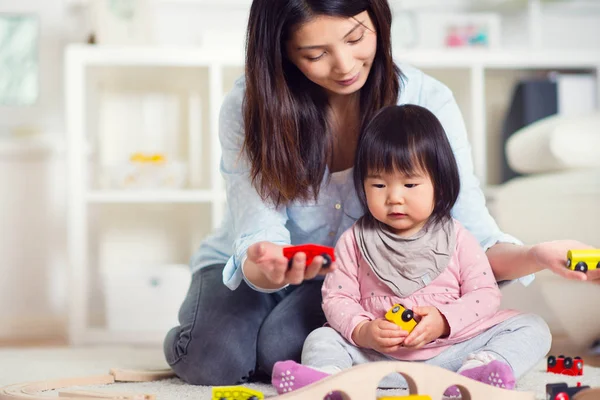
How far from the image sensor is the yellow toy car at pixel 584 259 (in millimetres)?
944

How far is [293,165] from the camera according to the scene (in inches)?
49.2

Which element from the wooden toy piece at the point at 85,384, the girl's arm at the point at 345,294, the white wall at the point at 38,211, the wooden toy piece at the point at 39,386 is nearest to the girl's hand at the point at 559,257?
the girl's arm at the point at 345,294

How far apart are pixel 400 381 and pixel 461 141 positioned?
1.30 feet

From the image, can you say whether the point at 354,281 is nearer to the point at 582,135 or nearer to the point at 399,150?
the point at 399,150

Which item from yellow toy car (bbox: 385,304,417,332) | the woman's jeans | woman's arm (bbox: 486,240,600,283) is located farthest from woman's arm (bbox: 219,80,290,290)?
woman's arm (bbox: 486,240,600,283)

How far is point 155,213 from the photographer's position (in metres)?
2.38

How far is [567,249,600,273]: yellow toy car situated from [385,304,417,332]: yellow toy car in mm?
219

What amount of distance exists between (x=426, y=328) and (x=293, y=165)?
1.11 feet

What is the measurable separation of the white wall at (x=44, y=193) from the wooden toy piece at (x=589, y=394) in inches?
65.9

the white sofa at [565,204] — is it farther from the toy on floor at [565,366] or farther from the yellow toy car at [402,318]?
the yellow toy car at [402,318]

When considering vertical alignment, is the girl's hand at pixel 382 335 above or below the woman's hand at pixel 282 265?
below

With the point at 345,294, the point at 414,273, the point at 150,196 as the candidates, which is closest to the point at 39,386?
the point at 345,294

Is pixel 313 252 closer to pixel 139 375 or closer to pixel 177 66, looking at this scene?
pixel 139 375

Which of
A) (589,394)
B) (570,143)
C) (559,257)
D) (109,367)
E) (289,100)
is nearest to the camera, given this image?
(589,394)
